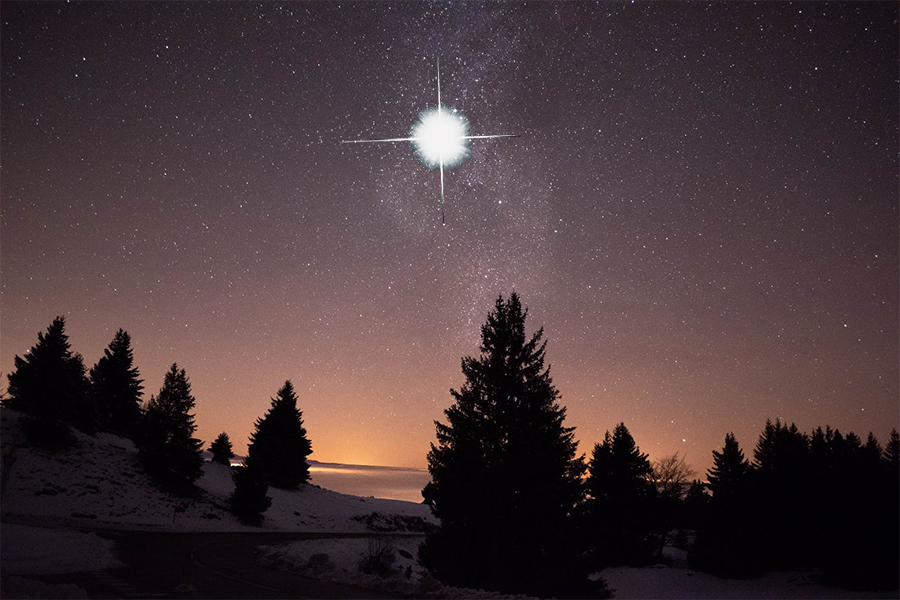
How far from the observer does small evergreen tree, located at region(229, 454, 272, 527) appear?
38969 millimetres

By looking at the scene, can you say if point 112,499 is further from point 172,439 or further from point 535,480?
point 535,480

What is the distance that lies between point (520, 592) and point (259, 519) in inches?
1174

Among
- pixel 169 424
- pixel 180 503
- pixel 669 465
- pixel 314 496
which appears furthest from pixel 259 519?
pixel 669 465

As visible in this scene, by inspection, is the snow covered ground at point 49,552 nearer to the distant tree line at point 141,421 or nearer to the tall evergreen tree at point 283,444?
the distant tree line at point 141,421

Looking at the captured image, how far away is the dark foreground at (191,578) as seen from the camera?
12.7 m

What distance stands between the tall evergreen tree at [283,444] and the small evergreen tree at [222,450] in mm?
6354

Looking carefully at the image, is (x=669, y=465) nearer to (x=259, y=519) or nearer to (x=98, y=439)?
(x=259, y=519)

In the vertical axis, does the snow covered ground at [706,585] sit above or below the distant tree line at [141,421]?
below

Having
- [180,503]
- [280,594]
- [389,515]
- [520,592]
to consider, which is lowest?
[389,515]

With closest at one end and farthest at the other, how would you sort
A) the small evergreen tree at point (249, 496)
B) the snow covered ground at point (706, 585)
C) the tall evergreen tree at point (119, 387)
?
1. the snow covered ground at point (706, 585)
2. the small evergreen tree at point (249, 496)
3. the tall evergreen tree at point (119, 387)

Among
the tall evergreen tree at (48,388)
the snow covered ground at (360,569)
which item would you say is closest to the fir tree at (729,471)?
the snow covered ground at (360,569)

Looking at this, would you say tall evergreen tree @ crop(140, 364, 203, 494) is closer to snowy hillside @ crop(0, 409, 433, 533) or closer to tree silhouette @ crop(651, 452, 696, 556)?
snowy hillside @ crop(0, 409, 433, 533)

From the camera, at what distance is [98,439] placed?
136ft

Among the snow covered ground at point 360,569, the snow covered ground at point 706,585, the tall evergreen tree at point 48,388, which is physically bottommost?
the snow covered ground at point 706,585
